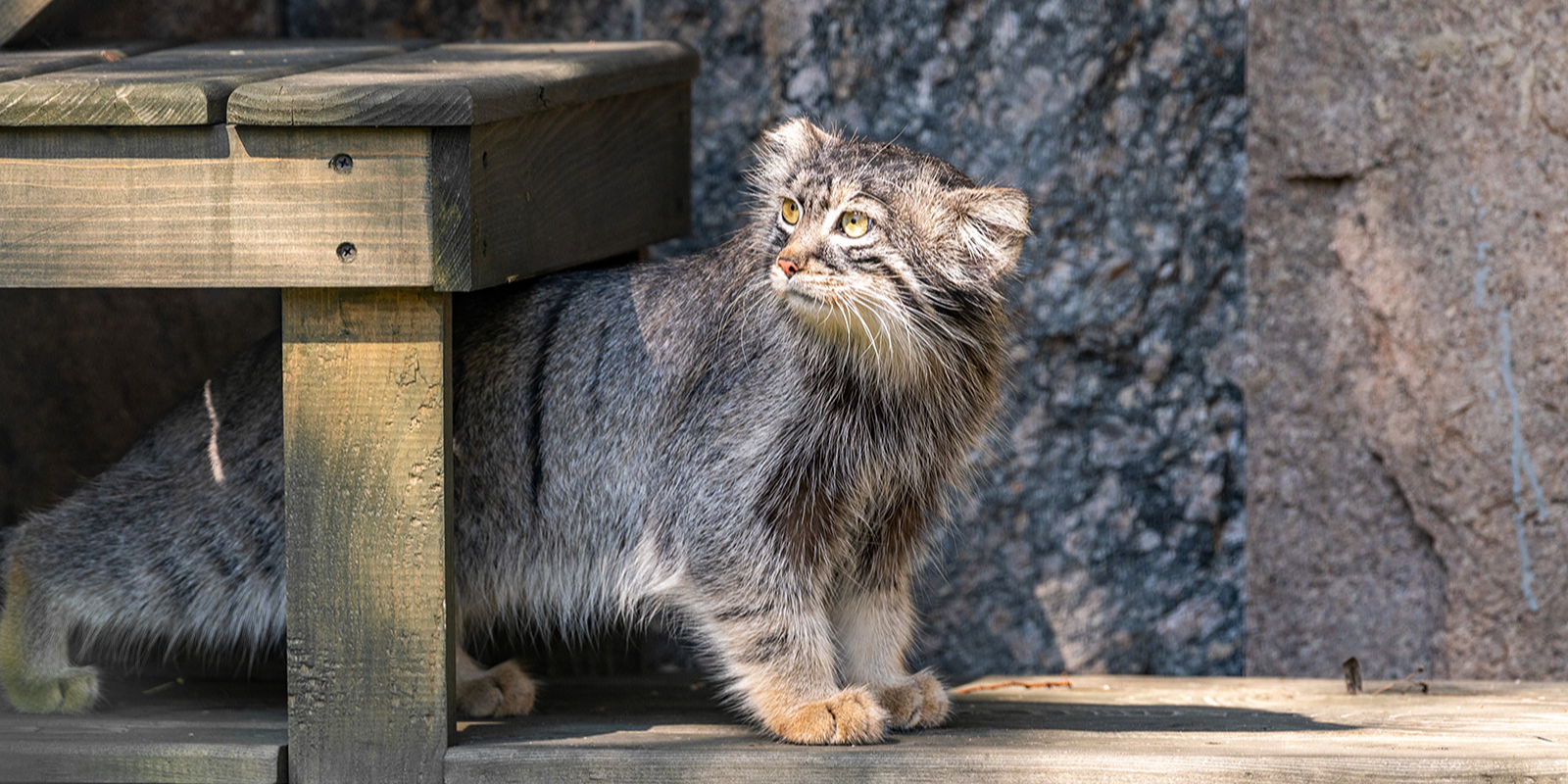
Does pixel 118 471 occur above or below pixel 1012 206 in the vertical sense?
below

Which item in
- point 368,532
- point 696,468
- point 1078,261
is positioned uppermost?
point 1078,261

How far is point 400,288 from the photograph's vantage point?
2.70m

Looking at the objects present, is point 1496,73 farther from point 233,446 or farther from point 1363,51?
point 233,446

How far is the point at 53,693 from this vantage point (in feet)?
10.6

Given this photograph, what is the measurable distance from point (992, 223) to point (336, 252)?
123cm

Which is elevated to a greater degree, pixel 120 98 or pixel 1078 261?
pixel 120 98

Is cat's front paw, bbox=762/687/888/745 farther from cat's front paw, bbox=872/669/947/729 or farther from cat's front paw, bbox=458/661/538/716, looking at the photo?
cat's front paw, bbox=458/661/538/716

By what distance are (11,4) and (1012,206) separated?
2.25m

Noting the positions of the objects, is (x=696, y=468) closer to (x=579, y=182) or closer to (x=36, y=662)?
(x=579, y=182)

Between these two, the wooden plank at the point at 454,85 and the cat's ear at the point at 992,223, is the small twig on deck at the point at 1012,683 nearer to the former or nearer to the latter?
the cat's ear at the point at 992,223

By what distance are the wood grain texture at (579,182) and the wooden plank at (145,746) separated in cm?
101

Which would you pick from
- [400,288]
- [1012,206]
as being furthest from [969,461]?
[400,288]

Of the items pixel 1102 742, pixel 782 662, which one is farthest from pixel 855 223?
pixel 1102 742

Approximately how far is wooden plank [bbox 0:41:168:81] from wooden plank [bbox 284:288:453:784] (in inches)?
30.0
